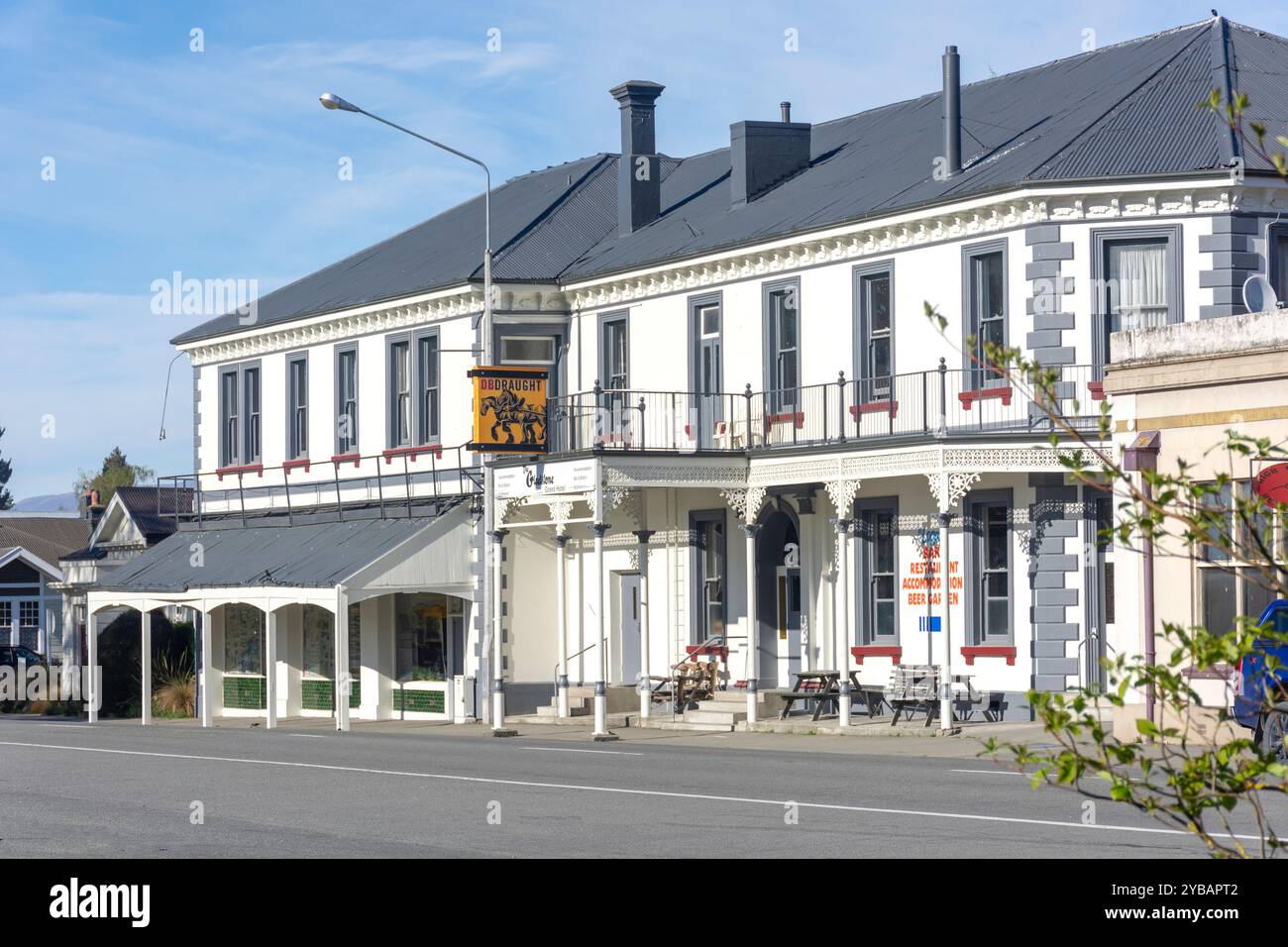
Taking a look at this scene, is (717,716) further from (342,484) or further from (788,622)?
(342,484)

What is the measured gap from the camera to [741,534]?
31.8 meters

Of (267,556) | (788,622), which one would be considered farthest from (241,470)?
(788,622)

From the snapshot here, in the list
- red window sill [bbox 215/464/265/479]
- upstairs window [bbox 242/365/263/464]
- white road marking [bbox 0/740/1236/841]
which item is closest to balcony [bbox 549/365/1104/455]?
white road marking [bbox 0/740/1236/841]

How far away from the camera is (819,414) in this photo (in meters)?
29.5

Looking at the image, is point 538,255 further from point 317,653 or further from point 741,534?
point 317,653

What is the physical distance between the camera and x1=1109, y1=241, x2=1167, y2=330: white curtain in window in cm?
2567

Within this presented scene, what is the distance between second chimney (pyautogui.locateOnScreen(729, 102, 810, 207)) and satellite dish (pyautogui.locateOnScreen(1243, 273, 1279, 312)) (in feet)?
37.9

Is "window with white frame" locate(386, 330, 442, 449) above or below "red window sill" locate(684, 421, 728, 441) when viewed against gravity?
above

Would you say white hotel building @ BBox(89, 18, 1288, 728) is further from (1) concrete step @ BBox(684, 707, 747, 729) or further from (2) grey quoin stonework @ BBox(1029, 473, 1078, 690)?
(1) concrete step @ BBox(684, 707, 747, 729)

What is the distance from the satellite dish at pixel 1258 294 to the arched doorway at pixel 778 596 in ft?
30.2

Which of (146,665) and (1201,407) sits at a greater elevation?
(1201,407)

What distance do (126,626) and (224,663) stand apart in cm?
364

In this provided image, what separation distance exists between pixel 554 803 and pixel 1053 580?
1163 cm

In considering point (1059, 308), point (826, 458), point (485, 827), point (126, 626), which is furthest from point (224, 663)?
point (485, 827)
